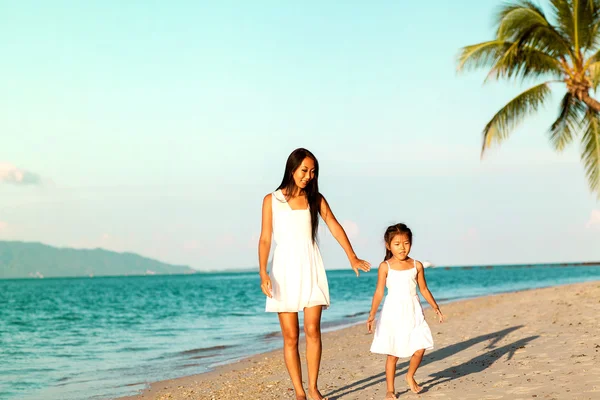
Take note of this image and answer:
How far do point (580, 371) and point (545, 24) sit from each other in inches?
528

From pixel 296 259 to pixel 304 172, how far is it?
2.37 feet

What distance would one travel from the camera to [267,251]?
5.53 metres

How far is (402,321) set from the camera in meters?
5.90

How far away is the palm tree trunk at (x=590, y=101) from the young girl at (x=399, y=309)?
1222 cm

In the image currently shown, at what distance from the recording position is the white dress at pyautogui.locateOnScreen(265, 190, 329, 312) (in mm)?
5387

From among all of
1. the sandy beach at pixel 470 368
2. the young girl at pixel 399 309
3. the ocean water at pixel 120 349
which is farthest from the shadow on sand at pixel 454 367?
the ocean water at pixel 120 349

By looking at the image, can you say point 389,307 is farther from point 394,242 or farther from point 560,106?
point 560,106

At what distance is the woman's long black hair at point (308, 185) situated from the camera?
17.9 feet

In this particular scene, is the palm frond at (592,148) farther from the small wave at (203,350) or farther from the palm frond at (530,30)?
the small wave at (203,350)

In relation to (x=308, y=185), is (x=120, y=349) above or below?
below

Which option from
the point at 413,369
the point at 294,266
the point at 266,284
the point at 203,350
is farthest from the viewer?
the point at 203,350

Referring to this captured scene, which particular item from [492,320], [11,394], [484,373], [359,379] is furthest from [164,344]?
[484,373]

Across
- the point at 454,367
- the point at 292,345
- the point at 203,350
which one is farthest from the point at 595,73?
the point at 292,345

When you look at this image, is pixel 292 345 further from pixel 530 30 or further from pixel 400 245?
pixel 530 30
